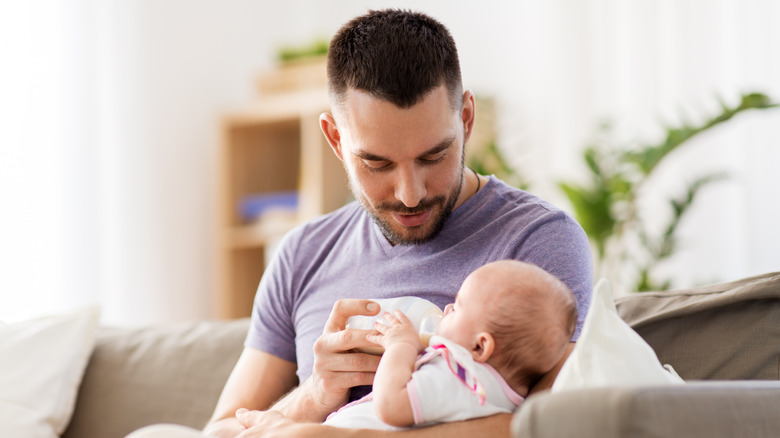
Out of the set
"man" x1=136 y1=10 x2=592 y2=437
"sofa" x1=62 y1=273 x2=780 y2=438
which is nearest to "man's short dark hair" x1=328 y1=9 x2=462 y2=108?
"man" x1=136 y1=10 x2=592 y2=437

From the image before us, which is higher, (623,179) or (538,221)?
(538,221)

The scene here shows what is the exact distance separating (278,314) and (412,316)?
0.44 meters

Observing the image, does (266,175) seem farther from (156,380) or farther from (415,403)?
(415,403)

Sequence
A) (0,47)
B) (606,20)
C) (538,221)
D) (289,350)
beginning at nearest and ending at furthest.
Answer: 1. (538,221)
2. (289,350)
3. (0,47)
4. (606,20)

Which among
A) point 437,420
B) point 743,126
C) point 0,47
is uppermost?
point 0,47

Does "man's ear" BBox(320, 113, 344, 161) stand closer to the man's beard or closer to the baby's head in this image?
the man's beard

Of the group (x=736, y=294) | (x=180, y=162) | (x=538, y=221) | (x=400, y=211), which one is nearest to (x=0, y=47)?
(x=180, y=162)

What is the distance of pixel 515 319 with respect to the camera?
124cm

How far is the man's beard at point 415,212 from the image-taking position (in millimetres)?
1511

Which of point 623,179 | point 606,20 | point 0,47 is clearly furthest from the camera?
point 606,20

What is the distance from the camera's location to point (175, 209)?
154 inches

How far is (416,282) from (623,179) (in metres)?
1.57

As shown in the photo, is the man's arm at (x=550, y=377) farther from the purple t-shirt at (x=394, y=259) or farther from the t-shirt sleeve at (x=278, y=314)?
the t-shirt sleeve at (x=278, y=314)

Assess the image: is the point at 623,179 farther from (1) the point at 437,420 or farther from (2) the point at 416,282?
(1) the point at 437,420
